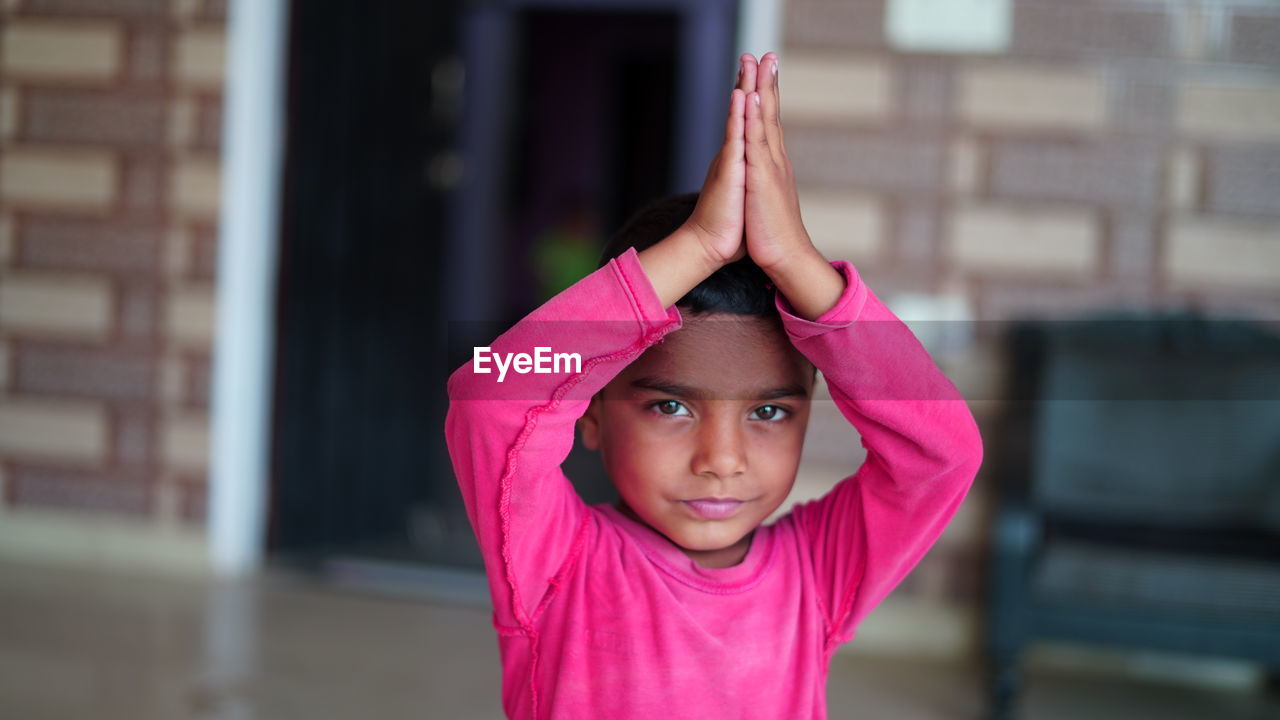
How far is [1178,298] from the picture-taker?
276 cm

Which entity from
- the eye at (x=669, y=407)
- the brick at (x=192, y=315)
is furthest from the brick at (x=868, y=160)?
the eye at (x=669, y=407)

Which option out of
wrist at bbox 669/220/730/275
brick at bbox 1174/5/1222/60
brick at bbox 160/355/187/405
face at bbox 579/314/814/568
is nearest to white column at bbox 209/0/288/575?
brick at bbox 160/355/187/405

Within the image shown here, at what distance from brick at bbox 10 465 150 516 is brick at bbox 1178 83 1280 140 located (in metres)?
3.31

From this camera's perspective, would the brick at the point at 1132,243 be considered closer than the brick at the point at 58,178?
Yes

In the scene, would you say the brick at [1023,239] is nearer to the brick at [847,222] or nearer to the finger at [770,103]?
the brick at [847,222]

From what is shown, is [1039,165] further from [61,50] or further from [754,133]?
[61,50]

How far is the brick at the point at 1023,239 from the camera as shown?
9.12 feet

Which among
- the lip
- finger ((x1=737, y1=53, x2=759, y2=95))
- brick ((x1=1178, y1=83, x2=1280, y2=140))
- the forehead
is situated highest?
brick ((x1=1178, y1=83, x2=1280, y2=140))

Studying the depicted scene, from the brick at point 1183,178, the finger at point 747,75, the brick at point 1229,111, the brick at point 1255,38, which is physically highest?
the brick at point 1255,38

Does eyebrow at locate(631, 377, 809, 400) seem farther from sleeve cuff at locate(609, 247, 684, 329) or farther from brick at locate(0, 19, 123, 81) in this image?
brick at locate(0, 19, 123, 81)

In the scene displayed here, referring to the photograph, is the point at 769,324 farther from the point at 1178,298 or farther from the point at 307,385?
the point at 307,385

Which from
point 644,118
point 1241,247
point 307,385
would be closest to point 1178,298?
point 1241,247

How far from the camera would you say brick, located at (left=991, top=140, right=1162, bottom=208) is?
108 inches

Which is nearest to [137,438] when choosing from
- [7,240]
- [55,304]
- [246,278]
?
[55,304]
